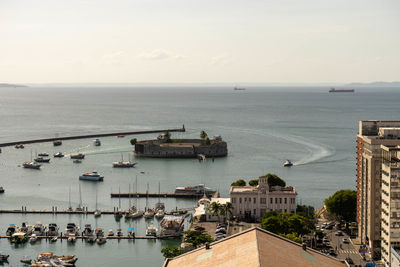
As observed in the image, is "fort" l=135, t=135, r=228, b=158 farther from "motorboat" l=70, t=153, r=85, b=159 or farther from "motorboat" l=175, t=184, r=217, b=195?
"motorboat" l=175, t=184, r=217, b=195

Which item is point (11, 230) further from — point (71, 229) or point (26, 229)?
point (71, 229)

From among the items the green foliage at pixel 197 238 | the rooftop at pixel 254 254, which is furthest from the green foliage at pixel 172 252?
the rooftop at pixel 254 254

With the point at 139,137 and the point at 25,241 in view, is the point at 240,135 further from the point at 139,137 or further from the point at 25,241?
the point at 25,241

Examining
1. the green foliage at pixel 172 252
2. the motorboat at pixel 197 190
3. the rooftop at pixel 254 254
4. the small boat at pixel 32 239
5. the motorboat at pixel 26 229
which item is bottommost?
the small boat at pixel 32 239

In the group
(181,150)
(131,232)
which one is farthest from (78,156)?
(131,232)

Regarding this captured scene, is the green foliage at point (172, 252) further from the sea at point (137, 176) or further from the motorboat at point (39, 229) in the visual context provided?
the motorboat at point (39, 229)

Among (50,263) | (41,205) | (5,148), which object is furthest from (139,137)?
(50,263)
